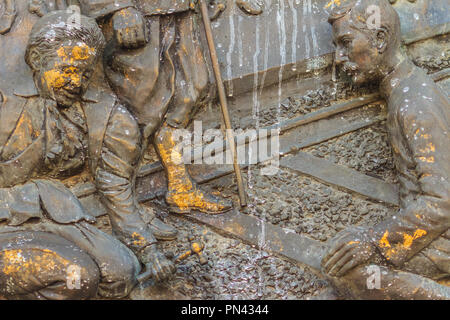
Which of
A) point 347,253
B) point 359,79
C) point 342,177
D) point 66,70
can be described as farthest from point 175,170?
point 359,79

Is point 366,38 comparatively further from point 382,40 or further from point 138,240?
point 138,240

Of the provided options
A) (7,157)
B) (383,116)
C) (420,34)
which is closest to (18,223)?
(7,157)

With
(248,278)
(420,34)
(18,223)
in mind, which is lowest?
(248,278)

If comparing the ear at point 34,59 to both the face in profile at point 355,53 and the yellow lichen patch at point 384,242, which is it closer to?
the face in profile at point 355,53

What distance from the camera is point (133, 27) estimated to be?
5762 mm

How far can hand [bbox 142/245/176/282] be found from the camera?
5543mm

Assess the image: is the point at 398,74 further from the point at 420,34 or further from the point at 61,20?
the point at 61,20

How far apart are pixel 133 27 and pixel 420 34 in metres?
1.74

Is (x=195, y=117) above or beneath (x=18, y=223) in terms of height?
above

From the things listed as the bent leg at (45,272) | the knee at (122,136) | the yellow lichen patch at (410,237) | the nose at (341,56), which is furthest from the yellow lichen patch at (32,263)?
the nose at (341,56)

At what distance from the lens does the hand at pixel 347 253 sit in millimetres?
5586

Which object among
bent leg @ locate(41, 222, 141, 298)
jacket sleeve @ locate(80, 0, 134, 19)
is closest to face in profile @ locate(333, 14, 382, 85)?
jacket sleeve @ locate(80, 0, 134, 19)

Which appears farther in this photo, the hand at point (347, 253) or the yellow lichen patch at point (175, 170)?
the yellow lichen patch at point (175, 170)

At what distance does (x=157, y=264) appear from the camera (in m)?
5.56
